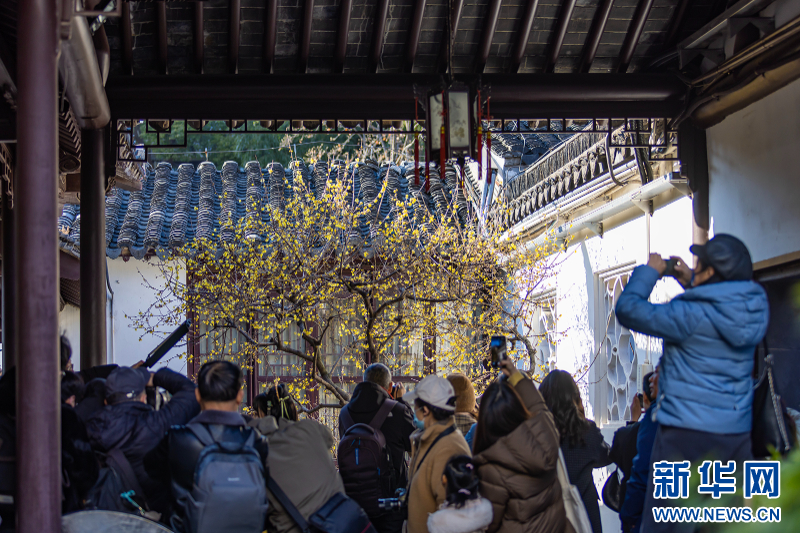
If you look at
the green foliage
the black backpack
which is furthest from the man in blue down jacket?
the green foliage

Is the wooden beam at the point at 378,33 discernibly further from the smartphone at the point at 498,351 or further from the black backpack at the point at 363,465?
the smartphone at the point at 498,351

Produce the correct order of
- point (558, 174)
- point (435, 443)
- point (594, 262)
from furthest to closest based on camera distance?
point (558, 174), point (594, 262), point (435, 443)

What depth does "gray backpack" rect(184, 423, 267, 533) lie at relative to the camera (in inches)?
125

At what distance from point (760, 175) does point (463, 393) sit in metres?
2.70

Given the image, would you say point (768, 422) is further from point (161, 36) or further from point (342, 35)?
point (161, 36)

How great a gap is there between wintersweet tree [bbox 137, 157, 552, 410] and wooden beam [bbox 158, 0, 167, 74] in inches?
98.5

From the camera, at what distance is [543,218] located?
30.8ft

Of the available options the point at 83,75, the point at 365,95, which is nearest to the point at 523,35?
the point at 365,95

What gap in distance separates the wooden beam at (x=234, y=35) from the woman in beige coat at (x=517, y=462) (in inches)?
144

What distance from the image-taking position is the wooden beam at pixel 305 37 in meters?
5.78

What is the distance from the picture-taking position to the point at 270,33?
19.3 ft

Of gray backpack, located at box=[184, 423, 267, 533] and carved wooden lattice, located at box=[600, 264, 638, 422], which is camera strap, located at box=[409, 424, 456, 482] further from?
carved wooden lattice, located at box=[600, 264, 638, 422]

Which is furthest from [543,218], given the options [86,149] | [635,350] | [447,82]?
[86,149]

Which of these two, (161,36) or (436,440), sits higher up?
(161,36)
